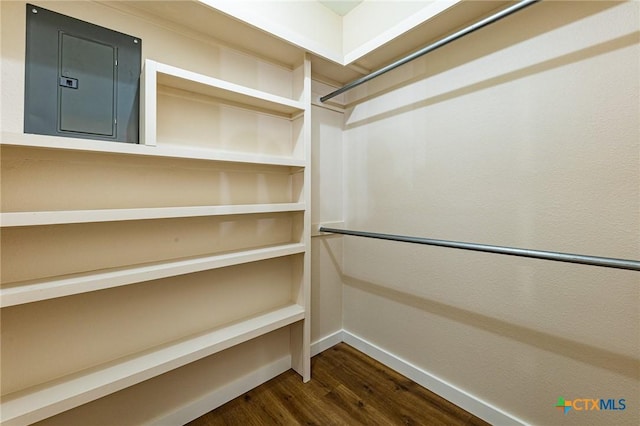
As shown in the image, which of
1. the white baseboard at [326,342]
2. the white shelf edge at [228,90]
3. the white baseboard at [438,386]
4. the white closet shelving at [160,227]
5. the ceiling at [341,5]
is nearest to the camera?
the white closet shelving at [160,227]

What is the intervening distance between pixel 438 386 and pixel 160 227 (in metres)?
1.94

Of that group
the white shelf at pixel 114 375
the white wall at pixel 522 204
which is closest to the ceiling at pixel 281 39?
the white wall at pixel 522 204

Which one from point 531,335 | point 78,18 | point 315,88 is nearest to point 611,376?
point 531,335

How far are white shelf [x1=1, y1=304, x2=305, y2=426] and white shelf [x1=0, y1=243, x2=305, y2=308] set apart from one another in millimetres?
402

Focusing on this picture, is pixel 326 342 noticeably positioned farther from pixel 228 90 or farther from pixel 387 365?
pixel 228 90

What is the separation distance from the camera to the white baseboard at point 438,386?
1.39 m

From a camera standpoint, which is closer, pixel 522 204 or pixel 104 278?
pixel 104 278

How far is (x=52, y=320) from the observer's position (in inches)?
43.4

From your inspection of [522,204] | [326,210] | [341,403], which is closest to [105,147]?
[326,210]

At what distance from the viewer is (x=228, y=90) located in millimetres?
1395

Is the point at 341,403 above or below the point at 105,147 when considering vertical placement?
below

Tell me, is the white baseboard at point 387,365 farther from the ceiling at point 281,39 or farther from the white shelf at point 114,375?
the ceiling at point 281,39

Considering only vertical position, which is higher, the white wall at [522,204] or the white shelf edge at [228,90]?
the white shelf edge at [228,90]

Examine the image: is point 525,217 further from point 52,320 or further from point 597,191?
point 52,320
